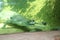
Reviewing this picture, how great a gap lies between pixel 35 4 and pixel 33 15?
0.12 metres

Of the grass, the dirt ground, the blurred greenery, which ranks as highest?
the blurred greenery

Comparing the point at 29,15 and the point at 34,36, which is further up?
the point at 29,15

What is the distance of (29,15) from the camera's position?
5.85 ft

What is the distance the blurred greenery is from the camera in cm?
171

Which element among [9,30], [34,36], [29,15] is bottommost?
[34,36]

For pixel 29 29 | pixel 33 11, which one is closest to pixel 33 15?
pixel 33 11

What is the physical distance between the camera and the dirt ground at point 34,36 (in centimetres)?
174

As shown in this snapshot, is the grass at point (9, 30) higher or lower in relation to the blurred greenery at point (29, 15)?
lower

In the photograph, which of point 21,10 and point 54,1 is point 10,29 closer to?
point 21,10

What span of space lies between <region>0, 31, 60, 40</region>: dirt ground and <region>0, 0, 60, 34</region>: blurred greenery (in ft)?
0.14

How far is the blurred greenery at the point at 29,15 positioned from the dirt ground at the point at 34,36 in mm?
43

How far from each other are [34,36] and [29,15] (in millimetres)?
230

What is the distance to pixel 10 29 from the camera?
5.69ft

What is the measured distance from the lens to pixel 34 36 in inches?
71.2
